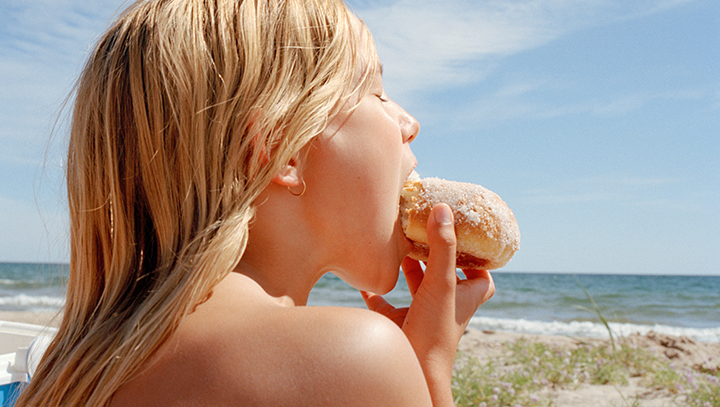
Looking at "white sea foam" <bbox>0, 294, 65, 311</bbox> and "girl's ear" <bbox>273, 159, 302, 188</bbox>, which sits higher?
"girl's ear" <bbox>273, 159, 302, 188</bbox>

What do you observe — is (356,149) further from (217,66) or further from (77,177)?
(77,177)

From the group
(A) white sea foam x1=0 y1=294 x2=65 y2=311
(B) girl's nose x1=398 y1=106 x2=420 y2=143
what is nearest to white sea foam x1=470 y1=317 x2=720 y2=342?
(B) girl's nose x1=398 y1=106 x2=420 y2=143

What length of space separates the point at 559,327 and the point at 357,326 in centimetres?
1682

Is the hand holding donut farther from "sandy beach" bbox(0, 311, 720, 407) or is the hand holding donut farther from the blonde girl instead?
"sandy beach" bbox(0, 311, 720, 407)

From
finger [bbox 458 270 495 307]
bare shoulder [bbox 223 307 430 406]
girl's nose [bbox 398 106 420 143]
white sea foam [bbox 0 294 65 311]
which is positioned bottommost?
white sea foam [bbox 0 294 65 311]

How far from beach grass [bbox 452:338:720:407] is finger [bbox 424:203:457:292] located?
3.56m

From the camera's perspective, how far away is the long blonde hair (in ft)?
4.16

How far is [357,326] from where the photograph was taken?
3.34ft

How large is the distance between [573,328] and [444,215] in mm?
15827

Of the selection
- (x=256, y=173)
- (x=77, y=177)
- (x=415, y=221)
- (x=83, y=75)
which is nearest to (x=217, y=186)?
(x=256, y=173)

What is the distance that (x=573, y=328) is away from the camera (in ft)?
52.0

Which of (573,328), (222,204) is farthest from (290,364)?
(573,328)

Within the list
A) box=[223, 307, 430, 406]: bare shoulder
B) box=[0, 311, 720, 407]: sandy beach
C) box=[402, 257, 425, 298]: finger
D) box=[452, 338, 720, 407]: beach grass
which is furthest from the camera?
box=[0, 311, 720, 407]: sandy beach

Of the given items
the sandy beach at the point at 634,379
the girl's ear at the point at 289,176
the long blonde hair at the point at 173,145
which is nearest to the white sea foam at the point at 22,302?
the sandy beach at the point at 634,379
